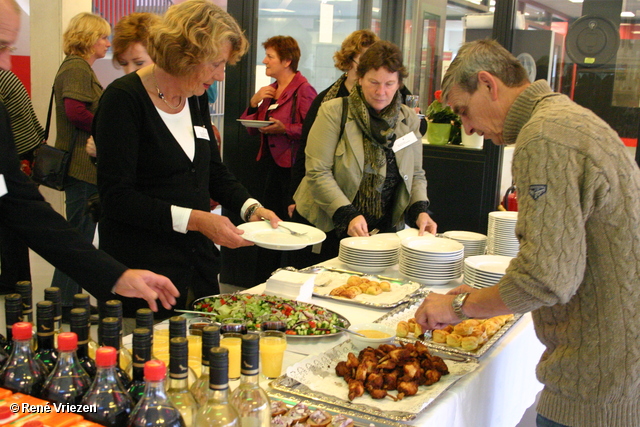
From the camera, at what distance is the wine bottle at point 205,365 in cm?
99

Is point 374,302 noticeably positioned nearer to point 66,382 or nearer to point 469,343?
point 469,343

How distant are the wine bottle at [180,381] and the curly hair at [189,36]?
1231 mm

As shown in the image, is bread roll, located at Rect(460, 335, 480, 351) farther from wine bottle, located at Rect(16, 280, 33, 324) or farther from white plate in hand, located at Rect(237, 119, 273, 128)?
white plate in hand, located at Rect(237, 119, 273, 128)

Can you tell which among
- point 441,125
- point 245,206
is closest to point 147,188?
point 245,206

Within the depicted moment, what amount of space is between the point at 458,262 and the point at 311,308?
2.51ft

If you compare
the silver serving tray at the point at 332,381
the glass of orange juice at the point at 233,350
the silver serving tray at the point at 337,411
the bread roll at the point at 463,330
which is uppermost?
the glass of orange juice at the point at 233,350

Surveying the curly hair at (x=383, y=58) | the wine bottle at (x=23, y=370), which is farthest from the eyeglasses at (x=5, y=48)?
the curly hair at (x=383, y=58)

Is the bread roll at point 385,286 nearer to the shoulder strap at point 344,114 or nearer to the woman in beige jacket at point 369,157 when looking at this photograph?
the woman in beige jacket at point 369,157

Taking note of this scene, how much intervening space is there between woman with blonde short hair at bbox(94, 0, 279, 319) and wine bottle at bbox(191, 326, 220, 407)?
3.15ft

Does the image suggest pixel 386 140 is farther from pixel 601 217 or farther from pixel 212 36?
pixel 601 217

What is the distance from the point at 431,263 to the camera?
7.95 feet

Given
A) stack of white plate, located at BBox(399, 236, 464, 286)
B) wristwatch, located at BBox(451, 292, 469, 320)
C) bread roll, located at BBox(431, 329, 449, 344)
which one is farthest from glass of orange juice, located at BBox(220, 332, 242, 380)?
stack of white plate, located at BBox(399, 236, 464, 286)

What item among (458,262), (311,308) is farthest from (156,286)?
(458,262)

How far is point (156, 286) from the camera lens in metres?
1.54
